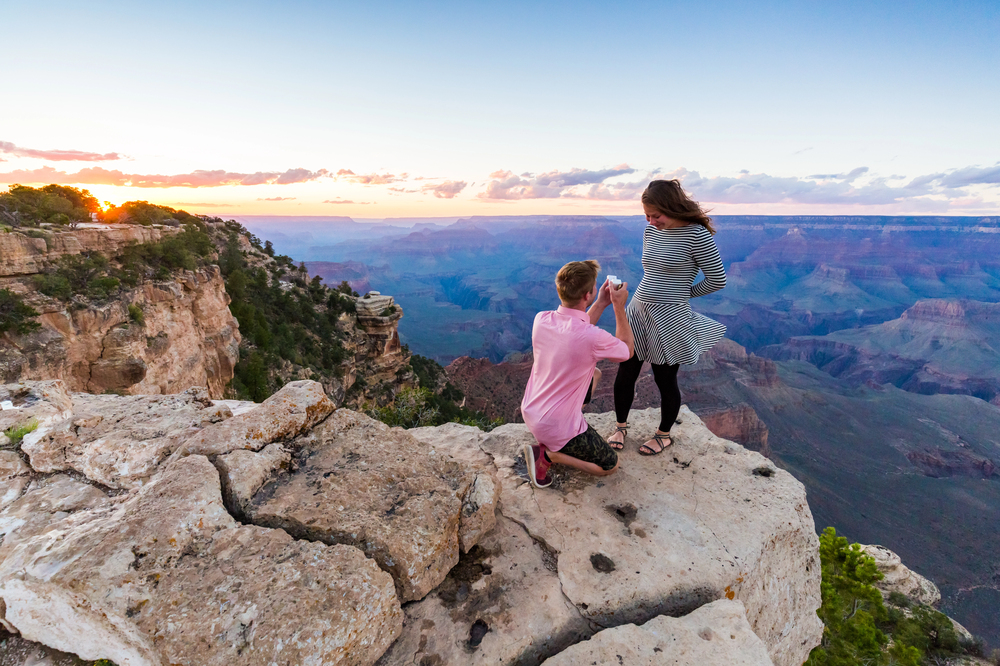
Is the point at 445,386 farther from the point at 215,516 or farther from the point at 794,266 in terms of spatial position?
the point at 794,266

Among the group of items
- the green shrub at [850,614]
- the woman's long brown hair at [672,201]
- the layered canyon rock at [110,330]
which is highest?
the woman's long brown hair at [672,201]

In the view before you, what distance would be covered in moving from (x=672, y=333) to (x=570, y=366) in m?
1.18

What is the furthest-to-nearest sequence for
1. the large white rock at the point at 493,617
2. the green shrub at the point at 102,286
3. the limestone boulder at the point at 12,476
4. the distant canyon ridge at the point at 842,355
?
1. the distant canyon ridge at the point at 842,355
2. the green shrub at the point at 102,286
3. the limestone boulder at the point at 12,476
4. the large white rock at the point at 493,617

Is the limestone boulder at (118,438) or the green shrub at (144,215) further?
the green shrub at (144,215)

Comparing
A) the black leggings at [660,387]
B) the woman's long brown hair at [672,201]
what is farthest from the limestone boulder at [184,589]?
the woman's long brown hair at [672,201]

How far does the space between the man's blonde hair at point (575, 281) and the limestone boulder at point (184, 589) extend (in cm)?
209

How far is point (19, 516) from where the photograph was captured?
213 cm

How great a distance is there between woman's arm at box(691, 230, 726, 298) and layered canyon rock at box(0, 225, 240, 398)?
9792 mm

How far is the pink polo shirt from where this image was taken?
9.70 ft

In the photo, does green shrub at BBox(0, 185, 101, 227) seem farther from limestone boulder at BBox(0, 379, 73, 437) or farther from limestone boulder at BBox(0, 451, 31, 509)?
limestone boulder at BBox(0, 451, 31, 509)

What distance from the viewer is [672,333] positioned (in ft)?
11.8

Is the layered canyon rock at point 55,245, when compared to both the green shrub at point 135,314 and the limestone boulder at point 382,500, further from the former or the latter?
the limestone boulder at point 382,500

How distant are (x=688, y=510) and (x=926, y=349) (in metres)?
111

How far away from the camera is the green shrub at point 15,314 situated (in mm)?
7000
